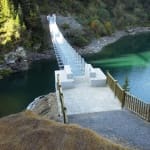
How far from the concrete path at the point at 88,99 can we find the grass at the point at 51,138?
217 inches

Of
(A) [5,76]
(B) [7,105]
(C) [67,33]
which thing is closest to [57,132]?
(B) [7,105]

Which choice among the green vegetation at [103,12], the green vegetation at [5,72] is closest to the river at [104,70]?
the green vegetation at [5,72]

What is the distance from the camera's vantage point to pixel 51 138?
945 centimetres

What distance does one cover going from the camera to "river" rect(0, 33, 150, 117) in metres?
29.8

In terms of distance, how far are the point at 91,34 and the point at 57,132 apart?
4506cm

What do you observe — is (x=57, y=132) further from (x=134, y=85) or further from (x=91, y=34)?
(x=91, y=34)

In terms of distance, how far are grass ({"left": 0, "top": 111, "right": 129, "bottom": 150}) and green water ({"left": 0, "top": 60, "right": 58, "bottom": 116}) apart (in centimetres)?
1635

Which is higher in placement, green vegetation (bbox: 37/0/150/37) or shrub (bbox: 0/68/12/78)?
green vegetation (bbox: 37/0/150/37)

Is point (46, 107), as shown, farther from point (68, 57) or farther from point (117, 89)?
point (68, 57)

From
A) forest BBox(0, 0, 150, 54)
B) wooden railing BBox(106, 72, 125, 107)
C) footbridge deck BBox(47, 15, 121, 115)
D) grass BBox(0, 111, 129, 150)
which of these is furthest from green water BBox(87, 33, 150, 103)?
grass BBox(0, 111, 129, 150)

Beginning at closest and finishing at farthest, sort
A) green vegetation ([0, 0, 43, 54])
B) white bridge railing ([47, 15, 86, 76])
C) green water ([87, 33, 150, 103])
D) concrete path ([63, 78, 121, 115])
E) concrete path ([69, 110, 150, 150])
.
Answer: concrete path ([69, 110, 150, 150]) < concrete path ([63, 78, 121, 115]) < white bridge railing ([47, 15, 86, 76]) < green water ([87, 33, 150, 103]) < green vegetation ([0, 0, 43, 54])

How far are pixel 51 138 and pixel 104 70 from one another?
1178 inches

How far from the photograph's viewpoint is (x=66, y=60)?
2552 centimetres

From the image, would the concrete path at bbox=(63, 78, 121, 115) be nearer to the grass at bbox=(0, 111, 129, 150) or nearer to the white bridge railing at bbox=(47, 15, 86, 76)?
the white bridge railing at bbox=(47, 15, 86, 76)
